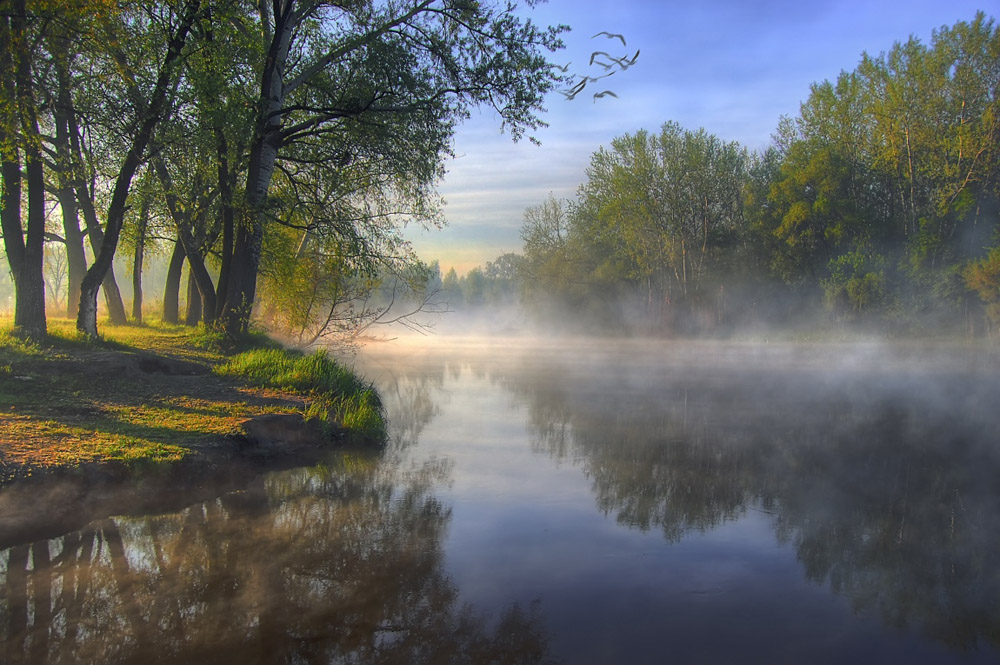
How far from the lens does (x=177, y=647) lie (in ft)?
14.7

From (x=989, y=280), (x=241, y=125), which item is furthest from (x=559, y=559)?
(x=989, y=280)

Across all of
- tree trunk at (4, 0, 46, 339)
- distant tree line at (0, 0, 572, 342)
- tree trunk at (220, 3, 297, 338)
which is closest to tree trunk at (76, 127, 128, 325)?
distant tree line at (0, 0, 572, 342)

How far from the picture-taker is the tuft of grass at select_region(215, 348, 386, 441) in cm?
1109

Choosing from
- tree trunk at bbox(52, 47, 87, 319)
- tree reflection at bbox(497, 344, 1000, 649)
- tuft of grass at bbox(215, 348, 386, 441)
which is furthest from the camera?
tree trunk at bbox(52, 47, 87, 319)

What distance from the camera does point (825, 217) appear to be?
39094 mm

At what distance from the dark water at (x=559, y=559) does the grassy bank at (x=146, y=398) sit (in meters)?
0.93

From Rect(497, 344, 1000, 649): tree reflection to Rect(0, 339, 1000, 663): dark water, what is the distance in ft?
0.14

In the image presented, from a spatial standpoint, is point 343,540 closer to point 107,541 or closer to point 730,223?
point 107,541

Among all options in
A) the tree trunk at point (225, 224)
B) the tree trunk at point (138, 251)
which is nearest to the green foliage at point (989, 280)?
the tree trunk at point (225, 224)

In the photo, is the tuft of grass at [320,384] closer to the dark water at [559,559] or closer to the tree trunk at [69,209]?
the dark water at [559,559]

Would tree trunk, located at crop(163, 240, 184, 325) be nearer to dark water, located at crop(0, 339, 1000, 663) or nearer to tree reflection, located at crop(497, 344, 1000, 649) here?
tree reflection, located at crop(497, 344, 1000, 649)

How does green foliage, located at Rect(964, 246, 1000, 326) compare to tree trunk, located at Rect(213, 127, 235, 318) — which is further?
green foliage, located at Rect(964, 246, 1000, 326)

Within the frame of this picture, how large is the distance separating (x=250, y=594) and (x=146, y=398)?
5990 mm

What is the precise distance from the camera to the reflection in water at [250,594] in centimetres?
454
